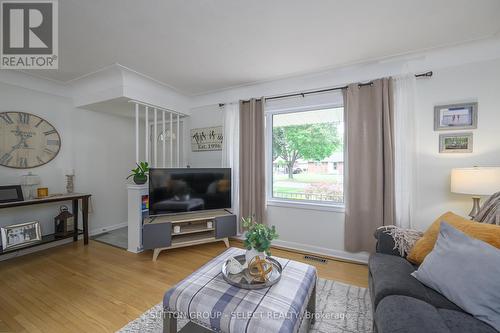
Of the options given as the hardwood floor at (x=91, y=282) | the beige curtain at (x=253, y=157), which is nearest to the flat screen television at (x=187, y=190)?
the beige curtain at (x=253, y=157)

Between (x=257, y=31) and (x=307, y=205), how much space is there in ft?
7.08

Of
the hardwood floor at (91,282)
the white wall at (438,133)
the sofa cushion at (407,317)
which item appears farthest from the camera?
the white wall at (438,133)

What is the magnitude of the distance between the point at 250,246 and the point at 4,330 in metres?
1.87

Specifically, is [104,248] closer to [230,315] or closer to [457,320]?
[230,315]

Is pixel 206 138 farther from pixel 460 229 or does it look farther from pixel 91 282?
pixel 460 229

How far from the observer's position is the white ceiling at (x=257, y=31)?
164cm

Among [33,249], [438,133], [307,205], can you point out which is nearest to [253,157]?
[307,205]

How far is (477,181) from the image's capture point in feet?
5.93

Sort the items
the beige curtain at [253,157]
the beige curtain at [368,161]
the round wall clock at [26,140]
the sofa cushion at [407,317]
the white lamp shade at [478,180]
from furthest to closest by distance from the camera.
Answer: the beige curtain at [253,157] < the round wall clock at [26,140] < the beige curtain at [368,161] < the white lamp shade at [478,180] < the sofa cushion at [407,317]

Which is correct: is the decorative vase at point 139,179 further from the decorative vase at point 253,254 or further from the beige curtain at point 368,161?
the beige curtain at point 368,161

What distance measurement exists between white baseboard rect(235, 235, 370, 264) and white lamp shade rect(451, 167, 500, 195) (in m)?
1.22

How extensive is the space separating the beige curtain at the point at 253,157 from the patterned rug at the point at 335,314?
1.38m

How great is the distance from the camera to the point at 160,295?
6.37 feet

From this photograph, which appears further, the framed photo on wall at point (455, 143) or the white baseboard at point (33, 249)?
the white baseboard at point (33, 249)
